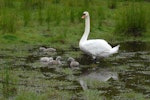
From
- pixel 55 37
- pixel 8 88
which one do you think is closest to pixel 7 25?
pixel 55 37

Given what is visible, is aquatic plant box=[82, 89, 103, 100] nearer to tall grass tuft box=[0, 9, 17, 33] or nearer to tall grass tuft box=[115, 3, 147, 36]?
tall grass tuft box=[0, 9, 17, 33]

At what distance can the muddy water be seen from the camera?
10.0 meters

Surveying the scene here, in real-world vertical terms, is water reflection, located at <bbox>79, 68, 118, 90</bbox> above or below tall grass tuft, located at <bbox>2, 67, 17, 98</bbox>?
below

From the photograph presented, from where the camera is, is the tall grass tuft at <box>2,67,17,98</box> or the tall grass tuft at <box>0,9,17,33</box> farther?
the tall grass tuft at <box>0,9,17,33</box>

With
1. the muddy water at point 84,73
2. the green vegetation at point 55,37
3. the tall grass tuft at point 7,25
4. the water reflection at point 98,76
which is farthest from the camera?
the tall grass tuft at point 7,25

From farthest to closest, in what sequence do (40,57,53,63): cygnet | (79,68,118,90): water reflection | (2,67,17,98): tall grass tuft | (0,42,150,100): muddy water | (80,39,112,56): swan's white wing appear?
(80,39,112,56): swan's white wing, (40,57,53,63): cygnet, (79,68,118,90): water reflection, (0,42,150,100): muddy water, (2,67,17,98): tall grass tuft

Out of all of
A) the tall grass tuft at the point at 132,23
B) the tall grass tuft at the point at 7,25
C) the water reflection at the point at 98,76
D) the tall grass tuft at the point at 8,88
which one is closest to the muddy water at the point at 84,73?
the water reflection at the point at 98,76

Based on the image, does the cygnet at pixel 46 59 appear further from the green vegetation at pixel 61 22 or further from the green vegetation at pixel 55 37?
the green vegetation at pixel 61 22

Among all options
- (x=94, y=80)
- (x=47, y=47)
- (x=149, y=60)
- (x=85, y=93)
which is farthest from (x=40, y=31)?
(x=85, y=93)

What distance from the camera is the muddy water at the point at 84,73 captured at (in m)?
10.0

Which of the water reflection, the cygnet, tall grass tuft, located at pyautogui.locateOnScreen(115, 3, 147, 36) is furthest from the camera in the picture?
tall grass tuft, located at pyautogui.locateOnScreen(115, 3, 147, 36)

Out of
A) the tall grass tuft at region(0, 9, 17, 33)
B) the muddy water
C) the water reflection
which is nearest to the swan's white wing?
the muddy water

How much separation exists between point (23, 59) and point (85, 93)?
355 centimetres

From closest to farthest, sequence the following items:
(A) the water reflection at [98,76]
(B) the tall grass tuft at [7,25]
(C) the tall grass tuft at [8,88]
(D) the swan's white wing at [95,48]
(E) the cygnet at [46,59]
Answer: (C) the tall grass tuft at [8,88], (A) the water reflection at [98,76], (E) the cygnet at [46,59], (D) the swan's white wing at [95,48], (B) the tall grass tuft at [7,25]
